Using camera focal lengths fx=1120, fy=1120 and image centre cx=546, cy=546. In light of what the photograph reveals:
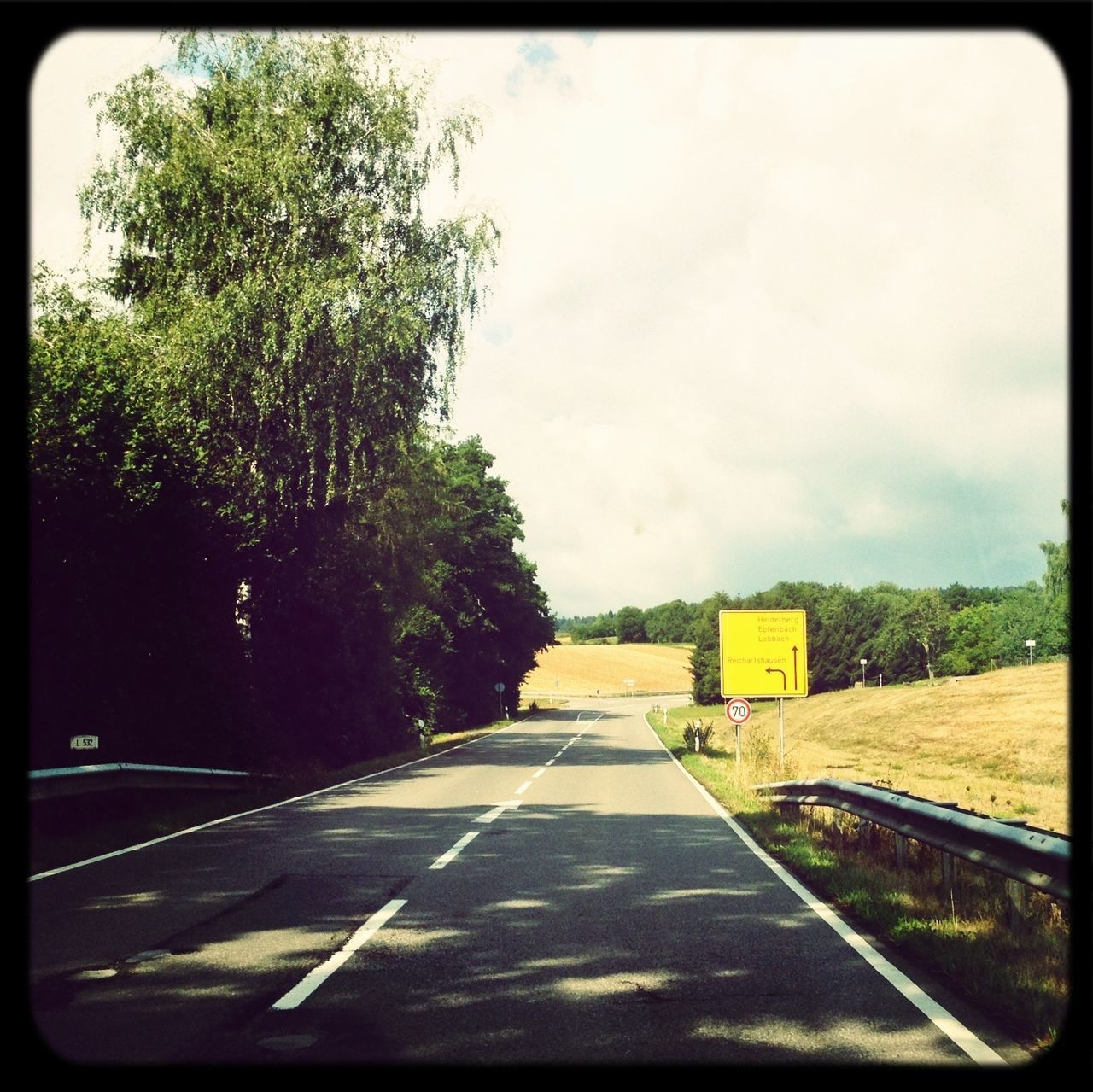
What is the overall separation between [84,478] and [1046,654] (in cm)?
11047

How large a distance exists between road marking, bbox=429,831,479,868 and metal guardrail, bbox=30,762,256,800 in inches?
147

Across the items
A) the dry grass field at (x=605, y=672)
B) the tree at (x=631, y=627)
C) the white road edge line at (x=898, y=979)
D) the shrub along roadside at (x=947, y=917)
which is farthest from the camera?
the tree at (x=631, y=627)

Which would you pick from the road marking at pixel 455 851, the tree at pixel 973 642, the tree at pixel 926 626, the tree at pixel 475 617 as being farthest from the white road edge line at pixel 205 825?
the tree at pixel 926 626

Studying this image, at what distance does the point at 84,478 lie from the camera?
16.5 m

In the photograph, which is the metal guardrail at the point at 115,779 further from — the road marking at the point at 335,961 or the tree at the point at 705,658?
the tree at the point at 705,658

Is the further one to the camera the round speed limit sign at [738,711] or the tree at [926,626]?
the tree at [926,626]

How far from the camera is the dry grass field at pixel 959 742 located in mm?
23953

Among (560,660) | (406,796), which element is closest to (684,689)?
(560,660)

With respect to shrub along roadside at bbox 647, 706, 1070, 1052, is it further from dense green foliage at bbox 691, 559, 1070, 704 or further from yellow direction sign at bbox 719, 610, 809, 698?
dense green foliage at bbox 691, 559, 1070, 704

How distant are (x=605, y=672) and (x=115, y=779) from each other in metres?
→ 129

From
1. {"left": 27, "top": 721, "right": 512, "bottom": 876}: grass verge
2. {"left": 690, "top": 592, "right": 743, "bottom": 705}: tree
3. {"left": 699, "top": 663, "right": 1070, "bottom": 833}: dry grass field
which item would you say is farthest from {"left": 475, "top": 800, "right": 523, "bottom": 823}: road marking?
{"left": 690, "top": 592, "right": 743, "bottom": 705}: tree

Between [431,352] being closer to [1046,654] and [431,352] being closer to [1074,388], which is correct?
[1074,388]

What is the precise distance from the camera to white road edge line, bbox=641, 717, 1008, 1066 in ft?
15.8

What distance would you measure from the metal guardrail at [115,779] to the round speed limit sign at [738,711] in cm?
1111
